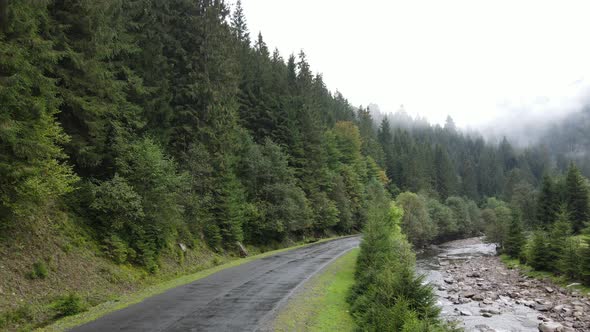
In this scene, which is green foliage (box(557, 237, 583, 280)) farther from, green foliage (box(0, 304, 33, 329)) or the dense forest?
green foliage (box(0, 304, 33, 329))

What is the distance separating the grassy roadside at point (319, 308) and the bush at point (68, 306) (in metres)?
7.05

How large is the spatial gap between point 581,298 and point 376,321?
24.1 metres

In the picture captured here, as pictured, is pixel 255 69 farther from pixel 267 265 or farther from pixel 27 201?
pixel 27 201

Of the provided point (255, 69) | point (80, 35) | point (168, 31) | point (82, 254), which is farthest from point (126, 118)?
point (255, 69)

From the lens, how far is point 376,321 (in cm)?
1184

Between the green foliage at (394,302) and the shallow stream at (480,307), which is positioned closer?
the green foliage at (394,302)

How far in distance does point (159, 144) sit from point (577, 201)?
226ft

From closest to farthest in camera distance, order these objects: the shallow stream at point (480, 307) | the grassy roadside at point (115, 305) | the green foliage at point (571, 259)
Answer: the grassy roadside at point (115, 305)
the shallow stream at point (480, 307)
the green foliage at point (571, 259)

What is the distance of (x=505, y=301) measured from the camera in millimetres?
28391

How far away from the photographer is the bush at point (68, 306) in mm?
13081

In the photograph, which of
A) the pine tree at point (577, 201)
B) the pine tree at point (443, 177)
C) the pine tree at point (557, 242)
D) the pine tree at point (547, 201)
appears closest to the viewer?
the pine tree at point (557, 242)

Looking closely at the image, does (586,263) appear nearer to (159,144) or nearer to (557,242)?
(557,242)

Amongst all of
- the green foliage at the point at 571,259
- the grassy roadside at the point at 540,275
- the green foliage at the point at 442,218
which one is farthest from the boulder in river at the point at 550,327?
the green foliage at the point at 442,218

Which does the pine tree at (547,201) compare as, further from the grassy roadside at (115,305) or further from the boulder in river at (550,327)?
the grassy roadside at (115,305)
